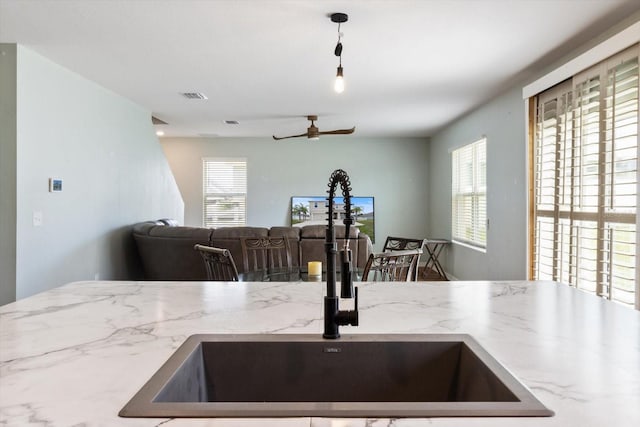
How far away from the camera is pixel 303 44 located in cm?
340

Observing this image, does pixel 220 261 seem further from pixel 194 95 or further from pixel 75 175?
pixel 194 95

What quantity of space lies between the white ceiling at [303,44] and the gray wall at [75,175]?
0.85ft

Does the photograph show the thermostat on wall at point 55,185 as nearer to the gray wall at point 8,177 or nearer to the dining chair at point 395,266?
the gray wall at point 8,177

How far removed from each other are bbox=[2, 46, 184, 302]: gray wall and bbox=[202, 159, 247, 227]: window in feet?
8.48

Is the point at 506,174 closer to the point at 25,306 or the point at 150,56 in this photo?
the point at 150,56

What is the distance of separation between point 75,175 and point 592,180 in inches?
→ 172

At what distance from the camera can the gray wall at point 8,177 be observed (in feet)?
11.5

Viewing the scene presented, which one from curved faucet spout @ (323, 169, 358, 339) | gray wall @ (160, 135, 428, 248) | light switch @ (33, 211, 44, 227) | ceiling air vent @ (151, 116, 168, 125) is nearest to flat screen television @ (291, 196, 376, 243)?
gray wall @ (160, 135, 428, 248)

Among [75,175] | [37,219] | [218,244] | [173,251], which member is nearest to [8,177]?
[37,219]

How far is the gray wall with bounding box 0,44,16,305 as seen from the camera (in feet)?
11.5

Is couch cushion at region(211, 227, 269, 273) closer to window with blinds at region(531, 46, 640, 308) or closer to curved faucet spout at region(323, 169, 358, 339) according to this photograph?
window with blinds at region(531, 46, 640, 308)

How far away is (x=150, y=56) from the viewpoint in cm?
372

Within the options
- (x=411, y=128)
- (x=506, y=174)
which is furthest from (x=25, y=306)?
(x=411, y=128)

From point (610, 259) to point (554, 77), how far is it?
5.06 feet
